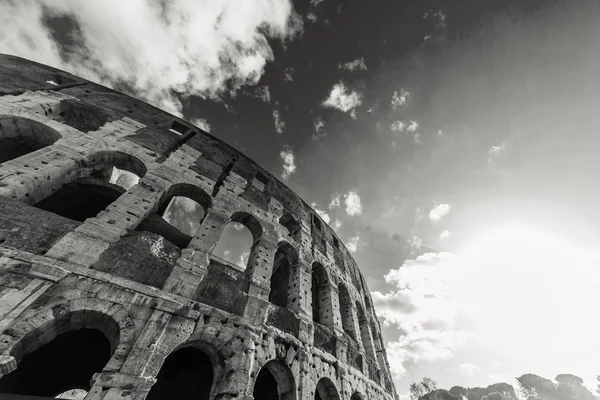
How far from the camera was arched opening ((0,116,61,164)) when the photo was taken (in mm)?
6793

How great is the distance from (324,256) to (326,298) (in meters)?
1.91

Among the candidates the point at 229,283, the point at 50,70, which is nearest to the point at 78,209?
the point at 229,283

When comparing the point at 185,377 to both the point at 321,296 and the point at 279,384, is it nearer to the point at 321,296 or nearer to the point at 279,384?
the point at 279,384

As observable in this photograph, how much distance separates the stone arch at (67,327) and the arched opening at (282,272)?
16.7 feet

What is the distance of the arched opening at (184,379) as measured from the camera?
20.8 feet

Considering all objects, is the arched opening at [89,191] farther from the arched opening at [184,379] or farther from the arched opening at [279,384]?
the arched opening at [279,384]

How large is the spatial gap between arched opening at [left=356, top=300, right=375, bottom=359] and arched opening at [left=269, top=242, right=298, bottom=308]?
4087 mm

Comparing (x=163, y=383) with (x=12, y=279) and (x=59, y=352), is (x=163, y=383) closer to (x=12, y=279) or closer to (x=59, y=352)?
(x=59, y=352)

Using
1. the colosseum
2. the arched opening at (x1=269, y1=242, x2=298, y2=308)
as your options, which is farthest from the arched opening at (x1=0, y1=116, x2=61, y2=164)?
the arched opening at (x1=269, y1=242, x2=298, y2=308)

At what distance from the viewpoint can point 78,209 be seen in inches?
302

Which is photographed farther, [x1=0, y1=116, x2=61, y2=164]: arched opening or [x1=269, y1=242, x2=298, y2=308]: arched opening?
[x1=269, y1=242, x2=298, y2=308]: arched opening

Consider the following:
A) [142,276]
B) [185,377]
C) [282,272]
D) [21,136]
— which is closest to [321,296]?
[282,272]

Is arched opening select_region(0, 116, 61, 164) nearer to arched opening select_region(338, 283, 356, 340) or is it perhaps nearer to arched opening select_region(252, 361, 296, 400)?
arched opening select_region(252, 361, 296, 400)

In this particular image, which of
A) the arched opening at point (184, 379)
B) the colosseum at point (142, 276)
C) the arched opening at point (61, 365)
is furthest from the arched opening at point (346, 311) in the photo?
the arched opening at point (61, 365)
